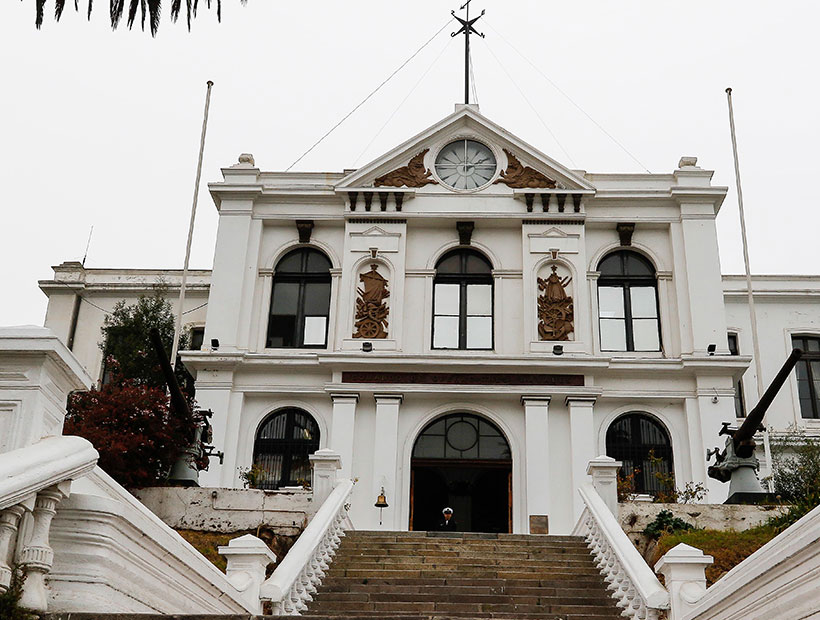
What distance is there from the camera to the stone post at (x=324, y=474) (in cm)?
1725

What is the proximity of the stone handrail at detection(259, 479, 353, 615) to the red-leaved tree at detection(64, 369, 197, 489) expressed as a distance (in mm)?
3291

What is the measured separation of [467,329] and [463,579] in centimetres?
1120

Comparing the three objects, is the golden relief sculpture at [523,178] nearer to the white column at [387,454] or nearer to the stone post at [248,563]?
the white column at [387,454]

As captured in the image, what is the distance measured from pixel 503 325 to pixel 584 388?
2491 mm

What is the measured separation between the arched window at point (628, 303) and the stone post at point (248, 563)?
15003 millimetres

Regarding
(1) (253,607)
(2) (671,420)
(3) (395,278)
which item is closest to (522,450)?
(2) (671,420)

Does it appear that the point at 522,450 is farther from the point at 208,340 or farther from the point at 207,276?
the point at 207,276

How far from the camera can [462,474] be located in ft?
77.1

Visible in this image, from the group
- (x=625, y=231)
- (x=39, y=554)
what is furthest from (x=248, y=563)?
(x=625, y=231)

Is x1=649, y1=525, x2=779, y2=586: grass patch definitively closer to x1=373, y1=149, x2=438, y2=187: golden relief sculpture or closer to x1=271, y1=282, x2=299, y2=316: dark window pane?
x1=271, y1=282, x2=299, y2=316: dark window pane

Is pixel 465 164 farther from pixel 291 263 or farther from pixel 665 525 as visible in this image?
pixel 665 525

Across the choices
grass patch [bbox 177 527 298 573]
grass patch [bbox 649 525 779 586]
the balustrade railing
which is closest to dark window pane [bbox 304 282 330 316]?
grass patch [bbox 177 527 298 573]

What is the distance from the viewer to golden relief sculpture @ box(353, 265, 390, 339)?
24141 mm

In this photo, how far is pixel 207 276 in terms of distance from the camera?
105 ft
